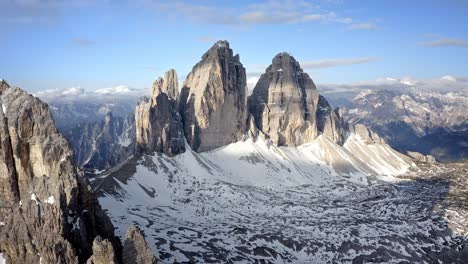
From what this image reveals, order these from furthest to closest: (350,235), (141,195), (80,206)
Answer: (141,195)
(350,235)
(80,206)

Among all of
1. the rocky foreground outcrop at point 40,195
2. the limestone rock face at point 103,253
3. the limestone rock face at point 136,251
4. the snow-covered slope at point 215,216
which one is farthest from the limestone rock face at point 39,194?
the snow-covered slope at point 215,216

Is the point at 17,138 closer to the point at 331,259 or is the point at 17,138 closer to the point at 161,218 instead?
the point at 161,218

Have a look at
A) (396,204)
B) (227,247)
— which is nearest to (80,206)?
(227,247)

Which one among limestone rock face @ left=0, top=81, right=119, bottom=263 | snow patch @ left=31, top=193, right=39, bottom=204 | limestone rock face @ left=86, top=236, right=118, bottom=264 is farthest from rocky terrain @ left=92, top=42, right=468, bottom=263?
limestone rock face @ left=86, top=236, right=118, bottom=264

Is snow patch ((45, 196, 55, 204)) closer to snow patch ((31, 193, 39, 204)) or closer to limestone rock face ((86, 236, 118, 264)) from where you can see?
snow patch ((31, 193, 39, 204))

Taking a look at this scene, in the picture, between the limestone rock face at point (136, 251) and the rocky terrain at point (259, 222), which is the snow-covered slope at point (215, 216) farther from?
the limestone rock face at point (136, 251)

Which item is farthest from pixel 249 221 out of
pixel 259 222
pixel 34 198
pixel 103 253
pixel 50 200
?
pixel 103 253
